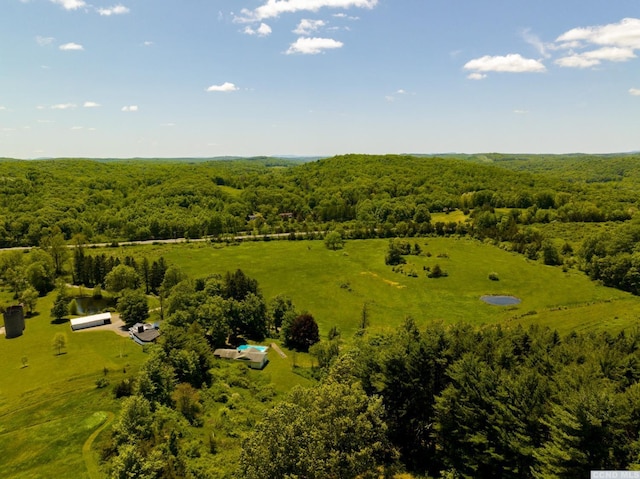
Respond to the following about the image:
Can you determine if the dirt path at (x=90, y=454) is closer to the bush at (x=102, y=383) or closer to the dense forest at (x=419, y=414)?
the dense forest at (x=419, y=414)

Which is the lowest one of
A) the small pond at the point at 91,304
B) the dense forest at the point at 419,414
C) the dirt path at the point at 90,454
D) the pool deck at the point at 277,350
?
the pool deck at the point at 277,350

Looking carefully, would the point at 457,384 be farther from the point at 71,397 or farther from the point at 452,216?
the point at 452,216

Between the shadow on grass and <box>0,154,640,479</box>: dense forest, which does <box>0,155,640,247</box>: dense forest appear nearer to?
<box>0,154,640,479</box>: dense forest

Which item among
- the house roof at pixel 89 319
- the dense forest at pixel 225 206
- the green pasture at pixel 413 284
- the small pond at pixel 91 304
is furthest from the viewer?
the dense forest at pixel 225 206

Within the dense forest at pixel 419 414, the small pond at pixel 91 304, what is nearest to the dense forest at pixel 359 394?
the dense forest at pixel 419 414

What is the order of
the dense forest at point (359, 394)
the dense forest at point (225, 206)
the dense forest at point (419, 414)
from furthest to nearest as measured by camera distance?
the dense forest at point (225, 206) → the dense forest at point (359, 394) → the dense forest at point (419, 414)

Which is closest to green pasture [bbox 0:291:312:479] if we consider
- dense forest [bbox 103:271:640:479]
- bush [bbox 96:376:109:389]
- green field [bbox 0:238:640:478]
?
green field [bbox 0:238:640:478]

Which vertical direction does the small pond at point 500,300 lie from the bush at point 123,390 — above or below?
below

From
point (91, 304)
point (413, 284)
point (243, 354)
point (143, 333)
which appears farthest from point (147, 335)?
point (413, 284)
